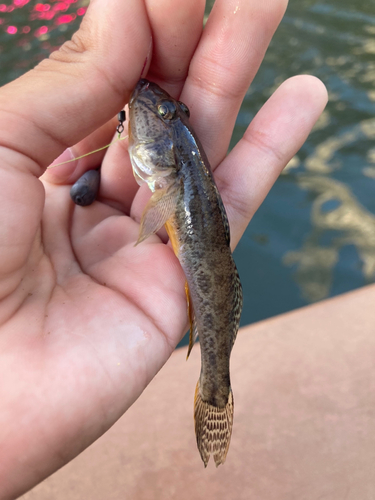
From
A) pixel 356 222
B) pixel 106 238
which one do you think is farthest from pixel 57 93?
pixel 356 222

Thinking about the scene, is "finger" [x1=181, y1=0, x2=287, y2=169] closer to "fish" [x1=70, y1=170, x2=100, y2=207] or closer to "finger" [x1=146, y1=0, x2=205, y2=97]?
"finger" [x1=146, y1=0, x2=205, y2=97]

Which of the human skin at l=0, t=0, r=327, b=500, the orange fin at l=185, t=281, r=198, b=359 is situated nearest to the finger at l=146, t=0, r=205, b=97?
the human skin at l=0, t=0, r=327, b=500

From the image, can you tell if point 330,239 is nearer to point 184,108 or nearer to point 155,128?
point 184,108

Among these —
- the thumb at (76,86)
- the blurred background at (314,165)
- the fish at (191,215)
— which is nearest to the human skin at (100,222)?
the thumb at (76,86)

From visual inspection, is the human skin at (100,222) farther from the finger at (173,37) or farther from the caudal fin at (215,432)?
the caudal fin at (215,432)

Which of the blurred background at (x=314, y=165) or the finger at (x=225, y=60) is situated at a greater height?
the finger at (x=225, y=60)

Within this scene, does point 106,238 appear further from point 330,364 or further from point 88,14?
point 330,364
